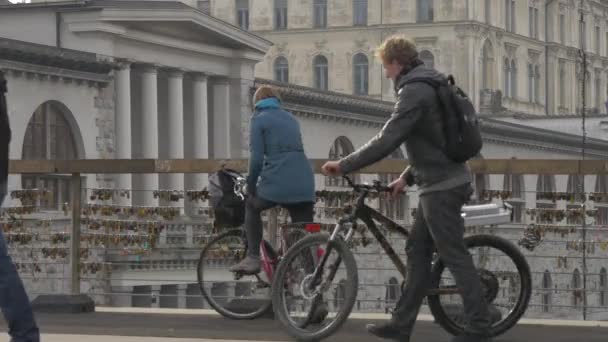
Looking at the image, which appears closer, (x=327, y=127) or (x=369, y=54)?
(x=327, y=127)

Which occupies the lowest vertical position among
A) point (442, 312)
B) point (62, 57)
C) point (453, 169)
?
point (442, 312)

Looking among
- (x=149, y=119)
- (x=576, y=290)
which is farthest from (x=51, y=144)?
(x=576, y=290)

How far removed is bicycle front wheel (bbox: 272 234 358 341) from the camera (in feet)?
40.9

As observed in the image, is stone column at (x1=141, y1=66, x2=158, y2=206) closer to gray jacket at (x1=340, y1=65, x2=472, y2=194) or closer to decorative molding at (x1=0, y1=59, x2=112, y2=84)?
decorative molding at (x1=0, y1=59, x2=112, y2=84)

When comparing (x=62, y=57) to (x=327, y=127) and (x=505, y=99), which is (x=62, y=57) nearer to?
(x=327, y=127)

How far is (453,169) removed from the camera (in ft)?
39.6

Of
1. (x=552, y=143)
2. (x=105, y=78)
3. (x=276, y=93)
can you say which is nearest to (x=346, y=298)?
(x=276, y=93)

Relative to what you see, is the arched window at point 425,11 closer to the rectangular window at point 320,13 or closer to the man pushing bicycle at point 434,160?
the rectangular window at point 320,13

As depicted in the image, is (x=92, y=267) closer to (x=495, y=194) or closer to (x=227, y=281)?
(x=227, y=281)

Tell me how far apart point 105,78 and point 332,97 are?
18101 millimetres

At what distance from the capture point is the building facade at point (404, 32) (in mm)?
105562

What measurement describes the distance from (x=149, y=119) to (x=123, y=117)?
2.80 m

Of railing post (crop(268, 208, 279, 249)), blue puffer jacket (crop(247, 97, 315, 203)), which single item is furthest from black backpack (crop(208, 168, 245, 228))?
blue puffer jacket (crop(247, 97, 315, 203))

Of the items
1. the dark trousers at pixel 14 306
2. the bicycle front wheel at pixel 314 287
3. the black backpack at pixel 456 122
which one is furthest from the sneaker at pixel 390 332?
the dark trousers at pixel 14 306
